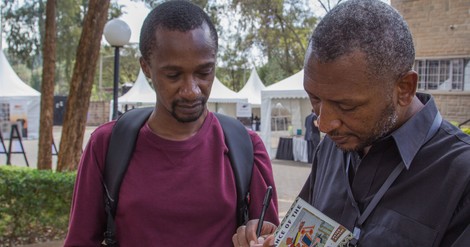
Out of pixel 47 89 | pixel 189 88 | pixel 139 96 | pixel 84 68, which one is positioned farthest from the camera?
pixel 139 96

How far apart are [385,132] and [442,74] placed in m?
15.6

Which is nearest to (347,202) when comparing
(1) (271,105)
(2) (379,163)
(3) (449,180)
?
(2) (379,163)

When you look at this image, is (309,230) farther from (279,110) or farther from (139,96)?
(139,96)

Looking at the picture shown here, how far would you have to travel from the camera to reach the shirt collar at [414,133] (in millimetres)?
1236

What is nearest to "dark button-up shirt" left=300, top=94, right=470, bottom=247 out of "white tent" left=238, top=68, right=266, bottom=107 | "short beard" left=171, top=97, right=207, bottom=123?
"short beard" left=171, top=97, right=207, bottom=123

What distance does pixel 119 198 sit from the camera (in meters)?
1.70

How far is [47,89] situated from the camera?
7996 mm

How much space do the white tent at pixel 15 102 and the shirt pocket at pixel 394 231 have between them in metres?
21.7

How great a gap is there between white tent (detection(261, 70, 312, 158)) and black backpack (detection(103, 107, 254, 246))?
13023mm

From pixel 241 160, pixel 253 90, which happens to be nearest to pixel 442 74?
pixel 253 90

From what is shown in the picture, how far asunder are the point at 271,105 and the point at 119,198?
1415 cm

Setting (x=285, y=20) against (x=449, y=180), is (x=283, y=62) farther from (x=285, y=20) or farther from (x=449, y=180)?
(x=449, y=180)

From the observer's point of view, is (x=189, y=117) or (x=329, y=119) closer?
(x=329, y=119)

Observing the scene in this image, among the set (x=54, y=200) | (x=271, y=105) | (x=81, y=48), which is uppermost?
(x=81, y=48)
